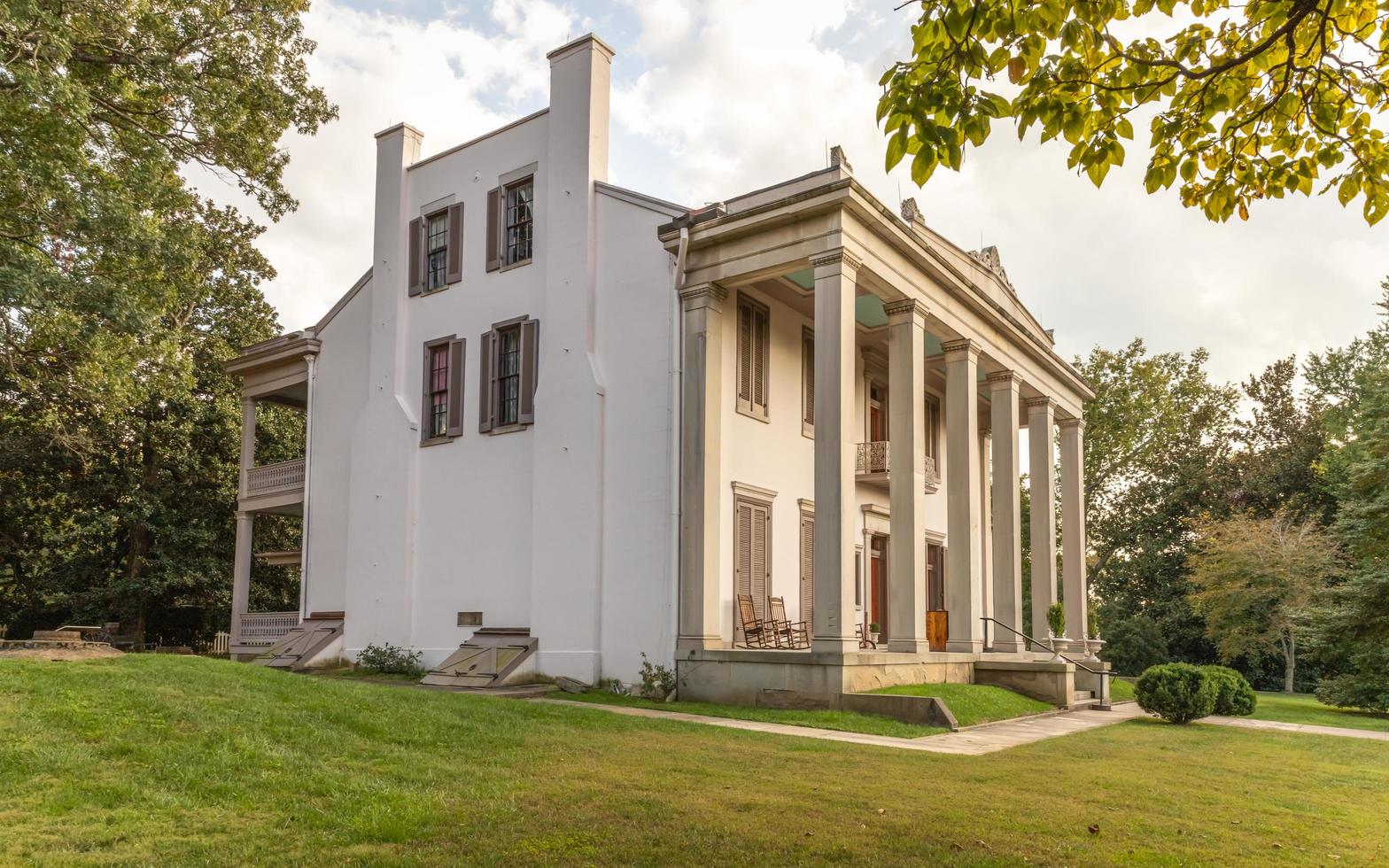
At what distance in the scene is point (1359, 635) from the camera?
74.5ft

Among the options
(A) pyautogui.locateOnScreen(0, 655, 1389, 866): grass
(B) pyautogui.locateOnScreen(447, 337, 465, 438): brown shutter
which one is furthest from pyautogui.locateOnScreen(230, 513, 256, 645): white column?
(A) pyautogui.locateOnScreen(0, 655, 1389, 866): grass

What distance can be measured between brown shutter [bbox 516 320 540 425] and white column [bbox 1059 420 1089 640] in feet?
47.5

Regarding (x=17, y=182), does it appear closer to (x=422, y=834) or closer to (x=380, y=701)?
(x=380, y=701)

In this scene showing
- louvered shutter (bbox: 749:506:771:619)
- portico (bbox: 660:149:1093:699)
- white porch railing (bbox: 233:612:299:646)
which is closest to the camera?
portico (bbox: 660:149:1093:699)

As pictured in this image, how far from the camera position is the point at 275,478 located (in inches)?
987

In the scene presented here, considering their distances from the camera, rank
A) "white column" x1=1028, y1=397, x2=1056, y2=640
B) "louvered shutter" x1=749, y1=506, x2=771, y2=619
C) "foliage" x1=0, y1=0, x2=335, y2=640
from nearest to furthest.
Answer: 1. "foliage" x1=0, y1=0, x2=335, y2=640
2. "louvered shutter" x1=749, y1=506, x2=771, y2=619
3. "white column" x1=1028, y1=397, x2=1056, y2=640

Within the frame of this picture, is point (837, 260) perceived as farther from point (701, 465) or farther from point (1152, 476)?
point (1152, 476)

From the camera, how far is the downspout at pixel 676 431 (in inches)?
668

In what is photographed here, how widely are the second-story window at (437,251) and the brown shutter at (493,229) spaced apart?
140 cm

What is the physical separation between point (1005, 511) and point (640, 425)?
→ 8922 mm

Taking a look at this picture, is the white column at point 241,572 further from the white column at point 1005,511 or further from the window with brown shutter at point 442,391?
the white column at point 1005,511

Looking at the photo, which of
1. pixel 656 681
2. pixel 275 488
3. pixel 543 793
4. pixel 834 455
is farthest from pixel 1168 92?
pixel 275 488

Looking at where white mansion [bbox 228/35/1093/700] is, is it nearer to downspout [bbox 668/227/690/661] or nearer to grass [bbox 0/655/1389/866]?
downspout [bbox 668/227/690/661]

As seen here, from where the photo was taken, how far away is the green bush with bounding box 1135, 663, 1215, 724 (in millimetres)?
16922
